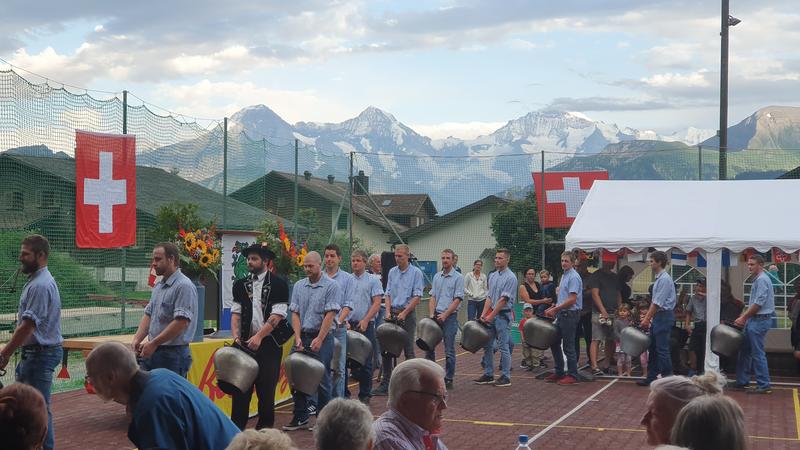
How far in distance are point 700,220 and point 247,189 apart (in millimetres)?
7128

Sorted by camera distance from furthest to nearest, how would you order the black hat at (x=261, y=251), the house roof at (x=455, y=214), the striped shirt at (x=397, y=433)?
1. the house roof at (x=455, y=214)
2. the black hat at (x=261, y=251)
3. the striped shirt at (x=397, y=433)

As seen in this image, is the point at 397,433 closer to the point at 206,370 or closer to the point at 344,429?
the point at 344,429

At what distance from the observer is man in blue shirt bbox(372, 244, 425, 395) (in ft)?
42.3

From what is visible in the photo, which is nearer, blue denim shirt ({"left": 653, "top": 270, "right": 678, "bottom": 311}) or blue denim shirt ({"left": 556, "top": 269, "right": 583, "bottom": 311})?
blue denim shirt ({"left": 653, "top": 270, "right": 678, "bottom": 311})

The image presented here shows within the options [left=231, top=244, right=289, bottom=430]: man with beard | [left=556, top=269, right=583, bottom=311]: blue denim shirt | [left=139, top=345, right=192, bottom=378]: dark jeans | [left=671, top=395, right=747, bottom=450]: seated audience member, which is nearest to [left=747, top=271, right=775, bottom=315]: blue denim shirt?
[left=556, top=269, right=583, bottom=311]: blue denim shirt

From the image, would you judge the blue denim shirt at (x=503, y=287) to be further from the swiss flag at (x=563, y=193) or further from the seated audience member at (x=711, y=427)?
the seated audience member at (x=711, y=427)

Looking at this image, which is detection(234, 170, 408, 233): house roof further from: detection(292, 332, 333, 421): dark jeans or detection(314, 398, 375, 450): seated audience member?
detection(314, 398, 375, 450): seated audience member

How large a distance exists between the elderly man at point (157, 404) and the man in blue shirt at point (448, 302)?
907 centimetres

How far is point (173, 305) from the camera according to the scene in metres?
8.09

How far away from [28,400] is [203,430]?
784 millimetres

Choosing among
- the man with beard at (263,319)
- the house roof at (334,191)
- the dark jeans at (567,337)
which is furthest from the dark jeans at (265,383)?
the house roof at (334,191)

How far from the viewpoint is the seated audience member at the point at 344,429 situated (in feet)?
12.6

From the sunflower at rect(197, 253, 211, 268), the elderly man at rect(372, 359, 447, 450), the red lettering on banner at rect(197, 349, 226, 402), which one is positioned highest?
the sunflower at rect(197, 253, 211, 268)

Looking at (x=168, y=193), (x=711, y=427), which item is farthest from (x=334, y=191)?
(x=711, y=427)
